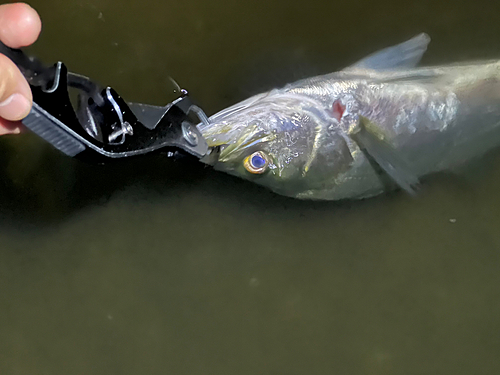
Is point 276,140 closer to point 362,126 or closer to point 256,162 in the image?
point 256,162

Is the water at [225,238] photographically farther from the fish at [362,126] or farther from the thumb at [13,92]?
the thumb at [13,92]

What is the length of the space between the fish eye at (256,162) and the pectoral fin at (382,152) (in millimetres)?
419

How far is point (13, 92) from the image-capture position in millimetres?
1108

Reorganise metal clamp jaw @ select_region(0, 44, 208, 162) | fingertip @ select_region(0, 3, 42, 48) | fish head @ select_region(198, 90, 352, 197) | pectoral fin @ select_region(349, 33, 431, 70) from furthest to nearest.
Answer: pectoral fin @ select_region(349, 33, 431, 70) → fish head @ select_region(198, 90, 352, 197) → fingertip @ select_region(0, 3, 42, 48) → metal clamp jaw @ select_region(0, 44, 208, 162)

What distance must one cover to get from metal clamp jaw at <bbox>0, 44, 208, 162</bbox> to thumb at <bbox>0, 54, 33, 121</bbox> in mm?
33

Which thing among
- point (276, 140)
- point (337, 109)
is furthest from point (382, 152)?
point (276, 140)

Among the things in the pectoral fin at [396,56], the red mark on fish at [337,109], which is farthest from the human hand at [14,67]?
the pectoral fin at [396,56]

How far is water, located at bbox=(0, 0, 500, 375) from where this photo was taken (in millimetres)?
2152

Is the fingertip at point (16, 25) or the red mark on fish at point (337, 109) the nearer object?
the fingertip at point (16, 25)

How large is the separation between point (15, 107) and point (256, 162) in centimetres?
95

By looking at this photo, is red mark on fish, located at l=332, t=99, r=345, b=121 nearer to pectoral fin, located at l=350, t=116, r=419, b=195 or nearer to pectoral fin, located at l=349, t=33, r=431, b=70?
pectoral fin, located at l=350, t=116, r=419, b=195

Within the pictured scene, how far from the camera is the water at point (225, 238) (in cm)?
215

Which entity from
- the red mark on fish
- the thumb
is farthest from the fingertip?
the red mark on fish

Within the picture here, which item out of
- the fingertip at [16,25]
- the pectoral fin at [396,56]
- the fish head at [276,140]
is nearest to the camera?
the fingertip at [16,25]
